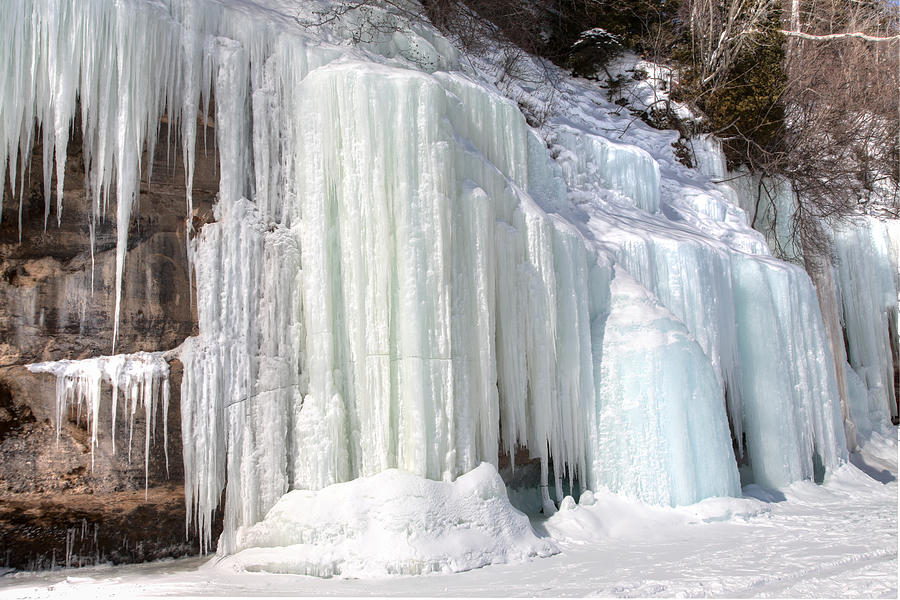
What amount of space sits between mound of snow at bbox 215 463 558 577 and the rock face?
926mm

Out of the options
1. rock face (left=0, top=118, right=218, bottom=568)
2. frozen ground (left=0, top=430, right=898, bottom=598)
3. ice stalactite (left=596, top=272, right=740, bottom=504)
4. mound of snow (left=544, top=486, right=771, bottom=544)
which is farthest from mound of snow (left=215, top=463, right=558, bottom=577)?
ice stalactite (left=596, top=272, right=740, bottom=504)

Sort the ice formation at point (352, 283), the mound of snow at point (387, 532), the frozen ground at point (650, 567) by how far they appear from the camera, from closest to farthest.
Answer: the frozen ground at point (650, 567), the mound of snow at point (387, 532), the ice formation at point (352, 283)

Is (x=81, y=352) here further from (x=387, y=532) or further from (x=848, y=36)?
(x=848, y=36)

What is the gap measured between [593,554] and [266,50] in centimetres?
465

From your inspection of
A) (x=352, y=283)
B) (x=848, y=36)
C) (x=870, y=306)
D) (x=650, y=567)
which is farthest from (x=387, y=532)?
(x=870, y=306)

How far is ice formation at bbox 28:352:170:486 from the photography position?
18.9 feet

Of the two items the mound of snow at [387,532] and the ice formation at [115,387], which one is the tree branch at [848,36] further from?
the ice formation at [115,387]

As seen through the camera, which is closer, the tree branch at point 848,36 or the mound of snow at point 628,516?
the mound of snow at point 628,516

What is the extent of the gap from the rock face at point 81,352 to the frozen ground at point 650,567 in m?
0.28

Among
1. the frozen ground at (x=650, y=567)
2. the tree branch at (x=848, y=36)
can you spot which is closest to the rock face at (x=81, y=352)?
the frozen ground at (x=650, y=567)

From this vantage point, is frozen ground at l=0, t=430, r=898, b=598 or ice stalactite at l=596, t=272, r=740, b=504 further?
ice stalactite at l=596, t=272, r=740, b=504

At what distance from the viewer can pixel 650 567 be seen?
4871 millimetres

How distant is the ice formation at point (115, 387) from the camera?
5750 millimetres

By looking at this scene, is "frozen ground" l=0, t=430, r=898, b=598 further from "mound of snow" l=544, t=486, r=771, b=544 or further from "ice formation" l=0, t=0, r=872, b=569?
"ice formation" l=0, t=0, r=872, b=569
